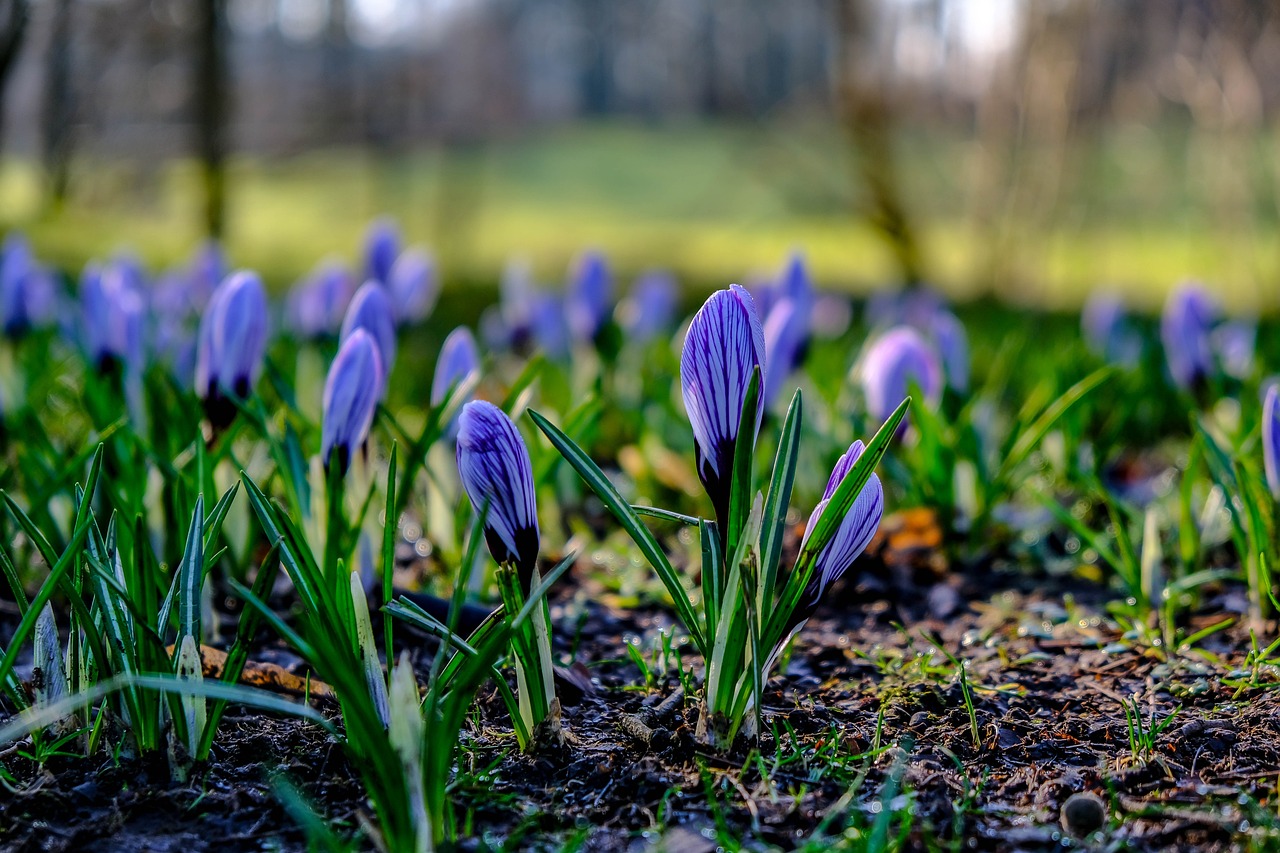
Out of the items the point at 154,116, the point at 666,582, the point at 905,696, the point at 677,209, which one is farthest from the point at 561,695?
the point at 677,209

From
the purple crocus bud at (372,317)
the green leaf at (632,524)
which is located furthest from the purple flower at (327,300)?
the green leaf at (632,524)

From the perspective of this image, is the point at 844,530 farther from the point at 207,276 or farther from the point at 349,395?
the point at 207,276

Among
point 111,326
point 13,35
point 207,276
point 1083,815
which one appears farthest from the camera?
point 13,35

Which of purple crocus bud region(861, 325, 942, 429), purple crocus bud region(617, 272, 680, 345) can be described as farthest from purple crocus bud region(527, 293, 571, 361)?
purple crocus bud region(861, 325, 942, 429)

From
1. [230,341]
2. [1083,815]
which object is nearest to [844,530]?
[1083,815]

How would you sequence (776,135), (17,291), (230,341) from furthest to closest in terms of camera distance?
(776,135), (17,291), (230,341)

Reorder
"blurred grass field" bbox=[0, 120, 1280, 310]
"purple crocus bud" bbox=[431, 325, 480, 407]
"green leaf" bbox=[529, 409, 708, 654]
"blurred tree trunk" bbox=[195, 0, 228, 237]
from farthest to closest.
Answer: "blurred grass field" bbox=[0, 120, 1280, 310] < "blurred tree trunk" bbox=[195, 0, 228, 237] < "purple crocus bud" bbox=[431, 325, 480, 407] < "green leaf" bbox=[529, 409, 708, 654]

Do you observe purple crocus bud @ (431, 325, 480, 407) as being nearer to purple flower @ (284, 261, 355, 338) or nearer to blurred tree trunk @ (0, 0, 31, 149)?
purple flower @ (284, 261, 355, 338)

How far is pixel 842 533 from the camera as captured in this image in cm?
139

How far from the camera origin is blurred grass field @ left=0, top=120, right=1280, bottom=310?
8.67 meters

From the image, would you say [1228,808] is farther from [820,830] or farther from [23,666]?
[23,666]

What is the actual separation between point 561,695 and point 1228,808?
856 mm

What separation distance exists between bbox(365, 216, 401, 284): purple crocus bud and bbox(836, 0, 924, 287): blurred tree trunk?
21.3ft

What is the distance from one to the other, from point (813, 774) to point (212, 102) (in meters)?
6.62
